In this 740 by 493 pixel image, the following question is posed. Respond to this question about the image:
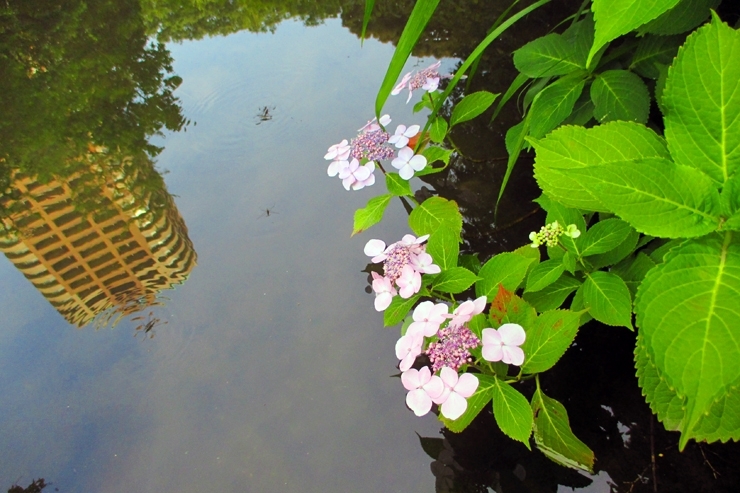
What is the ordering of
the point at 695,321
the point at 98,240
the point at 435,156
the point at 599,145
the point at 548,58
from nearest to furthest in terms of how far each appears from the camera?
the point at 695,321, the point at 599,145, the point at 548,58, the point at 435,156, the point at 98,240

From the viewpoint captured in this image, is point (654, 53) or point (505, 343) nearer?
point (505, 343)

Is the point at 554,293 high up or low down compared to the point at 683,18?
down

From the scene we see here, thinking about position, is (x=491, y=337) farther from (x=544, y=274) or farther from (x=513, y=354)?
(x=544, y=274)

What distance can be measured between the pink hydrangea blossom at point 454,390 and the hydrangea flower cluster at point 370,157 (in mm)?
444

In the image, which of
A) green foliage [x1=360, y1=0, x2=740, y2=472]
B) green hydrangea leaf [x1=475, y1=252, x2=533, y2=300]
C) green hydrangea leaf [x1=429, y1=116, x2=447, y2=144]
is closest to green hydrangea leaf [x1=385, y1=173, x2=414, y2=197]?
green foliage [x1=360, y1=0, x2=740, y2=472]

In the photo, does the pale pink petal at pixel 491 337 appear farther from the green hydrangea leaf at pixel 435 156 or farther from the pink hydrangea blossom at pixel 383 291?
the green hydrangea leaf at pixel 435 156

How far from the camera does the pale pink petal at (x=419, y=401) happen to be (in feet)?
2.14

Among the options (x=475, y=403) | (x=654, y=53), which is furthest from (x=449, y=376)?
(x=654, y=53)

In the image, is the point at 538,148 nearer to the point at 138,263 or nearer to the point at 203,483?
the point at 203,483

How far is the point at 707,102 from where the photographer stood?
54 cm

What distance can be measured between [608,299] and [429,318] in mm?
266

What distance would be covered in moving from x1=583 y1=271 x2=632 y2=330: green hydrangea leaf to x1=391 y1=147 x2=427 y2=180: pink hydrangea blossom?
38 cm

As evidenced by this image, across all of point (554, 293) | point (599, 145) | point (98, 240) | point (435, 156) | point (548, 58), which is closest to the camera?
point (599, 145)

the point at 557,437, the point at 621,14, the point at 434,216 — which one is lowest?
the point at 557,437
